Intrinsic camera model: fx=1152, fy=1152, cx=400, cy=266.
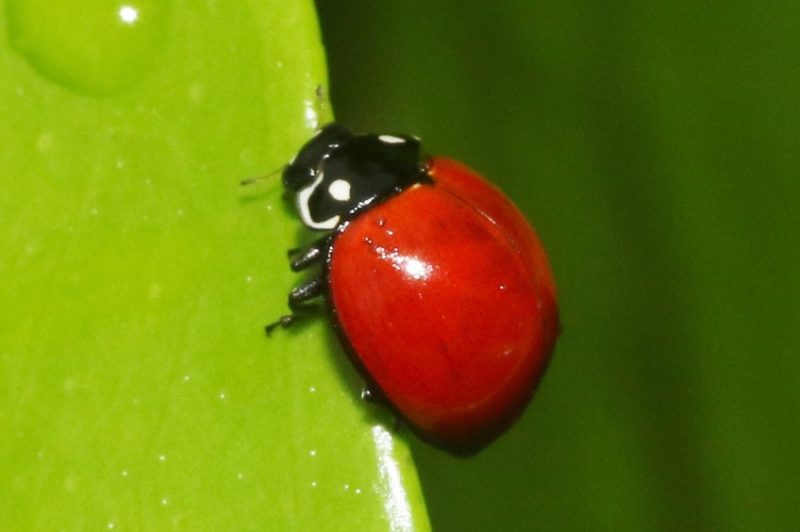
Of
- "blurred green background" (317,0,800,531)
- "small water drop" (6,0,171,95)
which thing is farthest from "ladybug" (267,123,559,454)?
"blurred green background" (317,0,800,531)

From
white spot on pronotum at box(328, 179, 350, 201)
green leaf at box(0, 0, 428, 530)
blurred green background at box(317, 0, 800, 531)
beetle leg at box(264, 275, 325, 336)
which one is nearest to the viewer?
green leaf at box(0, 0, 428, 530)

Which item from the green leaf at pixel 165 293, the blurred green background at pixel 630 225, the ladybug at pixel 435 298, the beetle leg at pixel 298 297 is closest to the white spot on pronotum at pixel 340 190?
the ladybug at pixel 435 298

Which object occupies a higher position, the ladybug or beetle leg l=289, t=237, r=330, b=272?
beetle leg l=289, t=237, r=330, b=272

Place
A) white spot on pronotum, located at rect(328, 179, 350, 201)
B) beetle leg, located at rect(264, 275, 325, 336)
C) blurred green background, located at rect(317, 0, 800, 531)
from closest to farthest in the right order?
beetle leg, located at rect(264, 275, 325, 336) < white spot on pronotum, located at rect(328, 179, 350, 201) < blurred green background, located at rect(317, 0, 800, 531)

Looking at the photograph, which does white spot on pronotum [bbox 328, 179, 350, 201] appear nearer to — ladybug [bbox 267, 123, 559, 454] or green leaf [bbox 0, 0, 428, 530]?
ladybug [bbox 267, 123, 559, 454]

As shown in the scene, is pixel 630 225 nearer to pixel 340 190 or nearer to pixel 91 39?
pixel 340 190

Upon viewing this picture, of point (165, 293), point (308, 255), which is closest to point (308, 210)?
point (308, 255)

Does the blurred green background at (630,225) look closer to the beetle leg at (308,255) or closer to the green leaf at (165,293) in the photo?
the beetle leg at (308,255)

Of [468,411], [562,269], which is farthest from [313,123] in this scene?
[562,269]

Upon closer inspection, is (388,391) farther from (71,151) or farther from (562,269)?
(562,269)
